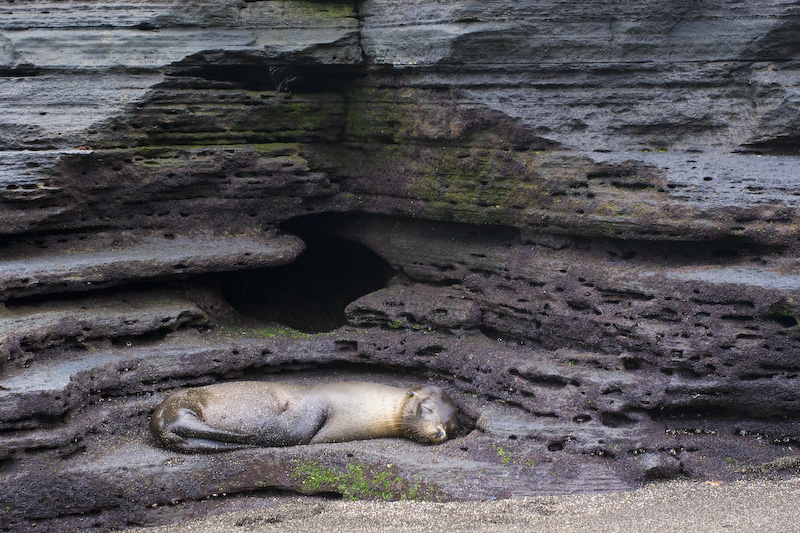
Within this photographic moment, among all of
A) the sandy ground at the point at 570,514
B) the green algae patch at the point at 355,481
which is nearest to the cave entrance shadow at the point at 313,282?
the green algae patch at the point at 355,481

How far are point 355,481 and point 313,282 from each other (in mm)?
4160

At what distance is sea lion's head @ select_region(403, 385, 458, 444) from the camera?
24.9ft

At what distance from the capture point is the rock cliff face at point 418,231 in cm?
714

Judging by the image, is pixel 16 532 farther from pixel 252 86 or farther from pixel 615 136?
pixel 615 136

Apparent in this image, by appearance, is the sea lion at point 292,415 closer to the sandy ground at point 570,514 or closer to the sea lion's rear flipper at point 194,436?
the sea lion's rear flipper at point 194,436

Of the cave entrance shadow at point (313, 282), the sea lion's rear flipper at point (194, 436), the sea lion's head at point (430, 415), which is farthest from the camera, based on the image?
the cave entrance shadow at point (313, 282)

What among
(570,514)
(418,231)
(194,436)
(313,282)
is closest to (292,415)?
(194,436)

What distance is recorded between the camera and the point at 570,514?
6.52 metres

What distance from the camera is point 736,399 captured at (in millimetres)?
7223

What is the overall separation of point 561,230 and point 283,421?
11.5 ft

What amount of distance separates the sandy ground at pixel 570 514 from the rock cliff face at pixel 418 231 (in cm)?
23

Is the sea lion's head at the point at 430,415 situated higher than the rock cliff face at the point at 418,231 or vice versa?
the rock cliff face at the point at 418,231


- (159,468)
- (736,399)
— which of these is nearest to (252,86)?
(159,468)

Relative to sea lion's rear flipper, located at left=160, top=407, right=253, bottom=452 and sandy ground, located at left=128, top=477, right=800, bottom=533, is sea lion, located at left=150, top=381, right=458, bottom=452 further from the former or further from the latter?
sandy ground, located at left=128, top=477, right=800, bottom=533
